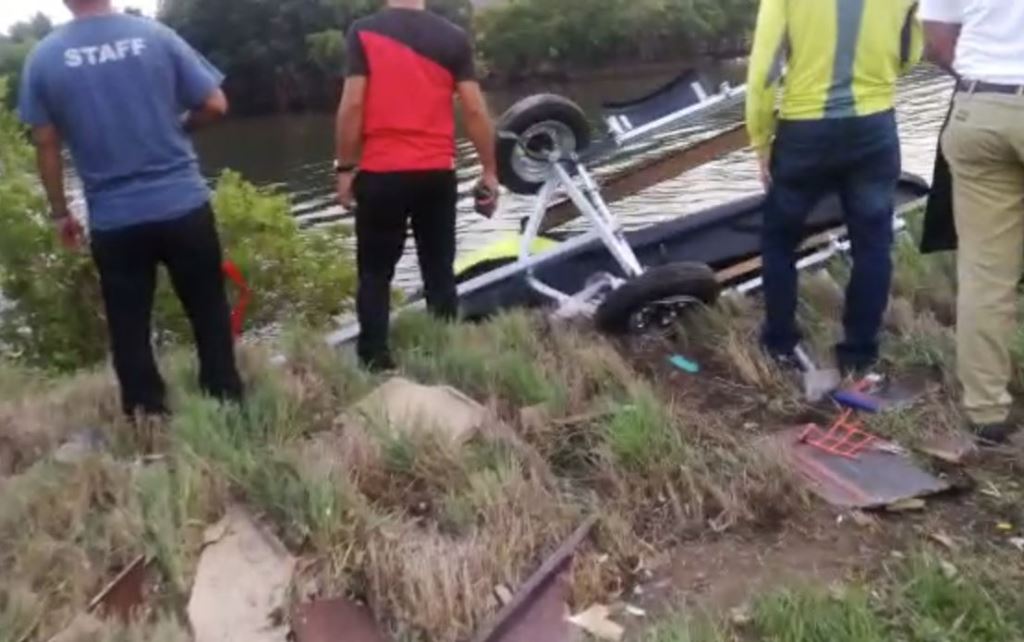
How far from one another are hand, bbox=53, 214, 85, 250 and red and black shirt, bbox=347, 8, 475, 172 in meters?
1.07

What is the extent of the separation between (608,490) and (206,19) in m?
68.4

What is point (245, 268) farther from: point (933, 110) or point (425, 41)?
point (933, 110)

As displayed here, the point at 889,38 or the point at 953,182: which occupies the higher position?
the point at 889,38

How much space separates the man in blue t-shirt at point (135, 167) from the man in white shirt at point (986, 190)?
7.99ft

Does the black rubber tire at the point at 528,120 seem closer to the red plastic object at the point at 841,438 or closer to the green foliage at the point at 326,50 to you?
the red plastic object at the point at 841,438

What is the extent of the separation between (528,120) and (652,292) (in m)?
1.16

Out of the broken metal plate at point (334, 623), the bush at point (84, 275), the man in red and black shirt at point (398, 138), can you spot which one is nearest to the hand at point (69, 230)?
the man in red and black shirt at point (398, 138)

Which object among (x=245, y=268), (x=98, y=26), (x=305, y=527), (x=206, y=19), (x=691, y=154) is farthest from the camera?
(x=206, y=19)

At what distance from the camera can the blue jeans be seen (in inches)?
191

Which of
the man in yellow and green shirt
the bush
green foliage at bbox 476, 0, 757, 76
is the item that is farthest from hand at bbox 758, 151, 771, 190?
green foliage at bbox 476, 0, 757, 76

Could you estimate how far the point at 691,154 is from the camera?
6.85m

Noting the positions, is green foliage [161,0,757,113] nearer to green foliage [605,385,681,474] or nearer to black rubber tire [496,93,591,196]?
black rubber tire [496,93,591,196]

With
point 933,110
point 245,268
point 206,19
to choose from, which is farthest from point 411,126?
point 206,19

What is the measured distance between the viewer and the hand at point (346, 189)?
5.18 meters
